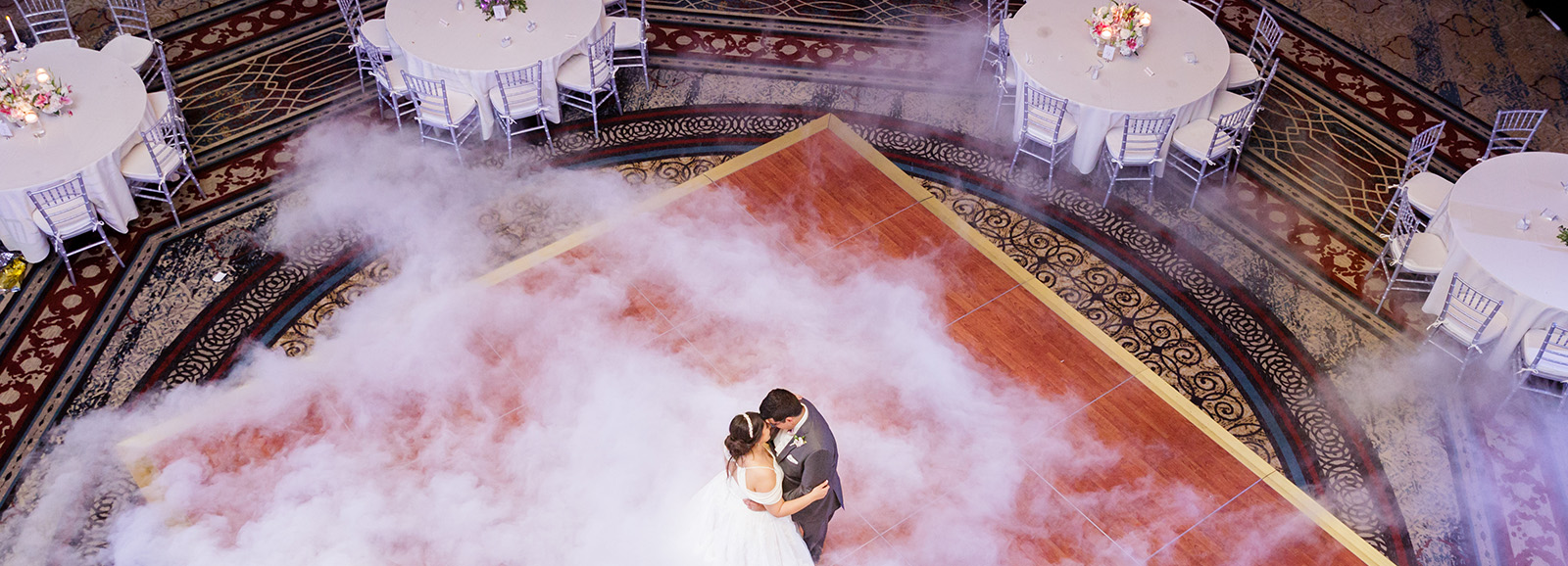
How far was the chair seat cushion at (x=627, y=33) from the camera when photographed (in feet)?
29.9

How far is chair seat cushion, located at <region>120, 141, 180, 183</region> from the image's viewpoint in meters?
7.97

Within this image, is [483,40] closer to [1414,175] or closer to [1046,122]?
[1046,122]

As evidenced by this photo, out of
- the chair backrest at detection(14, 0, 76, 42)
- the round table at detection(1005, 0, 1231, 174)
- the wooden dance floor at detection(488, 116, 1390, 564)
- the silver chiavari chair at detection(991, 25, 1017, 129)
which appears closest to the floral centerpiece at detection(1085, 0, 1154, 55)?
the round table at detection(1005, 0, 1231, 174)

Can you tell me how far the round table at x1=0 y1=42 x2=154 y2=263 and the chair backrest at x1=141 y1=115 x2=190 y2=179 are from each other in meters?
0.10

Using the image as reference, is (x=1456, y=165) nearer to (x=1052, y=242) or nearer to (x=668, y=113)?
(x=1052, y=242)

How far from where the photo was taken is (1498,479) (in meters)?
7.14

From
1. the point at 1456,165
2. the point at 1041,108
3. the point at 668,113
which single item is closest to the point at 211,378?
the point at 668,113

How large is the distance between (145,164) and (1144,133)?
633 centimetres

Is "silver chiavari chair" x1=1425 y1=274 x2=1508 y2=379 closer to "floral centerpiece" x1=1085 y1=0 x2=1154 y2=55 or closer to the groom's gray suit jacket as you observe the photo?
"floral centerpiece" x1=1085 y1=0 x2=1154 y2=55

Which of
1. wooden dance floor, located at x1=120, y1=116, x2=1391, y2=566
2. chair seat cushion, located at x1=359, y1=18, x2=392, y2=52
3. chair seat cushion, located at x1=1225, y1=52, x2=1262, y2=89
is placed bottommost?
wooden dance floor, located at x1=120, y1=116, x2=1391, y2=566

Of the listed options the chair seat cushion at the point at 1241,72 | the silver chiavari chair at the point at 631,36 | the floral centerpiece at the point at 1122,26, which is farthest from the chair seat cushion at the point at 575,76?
the chair seat cushion at the point at 1241,72

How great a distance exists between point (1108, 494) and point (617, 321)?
2.98m

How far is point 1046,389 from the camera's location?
7.43m

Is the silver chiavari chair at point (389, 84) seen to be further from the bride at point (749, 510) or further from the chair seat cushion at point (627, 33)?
the bride at point (749, 510)
